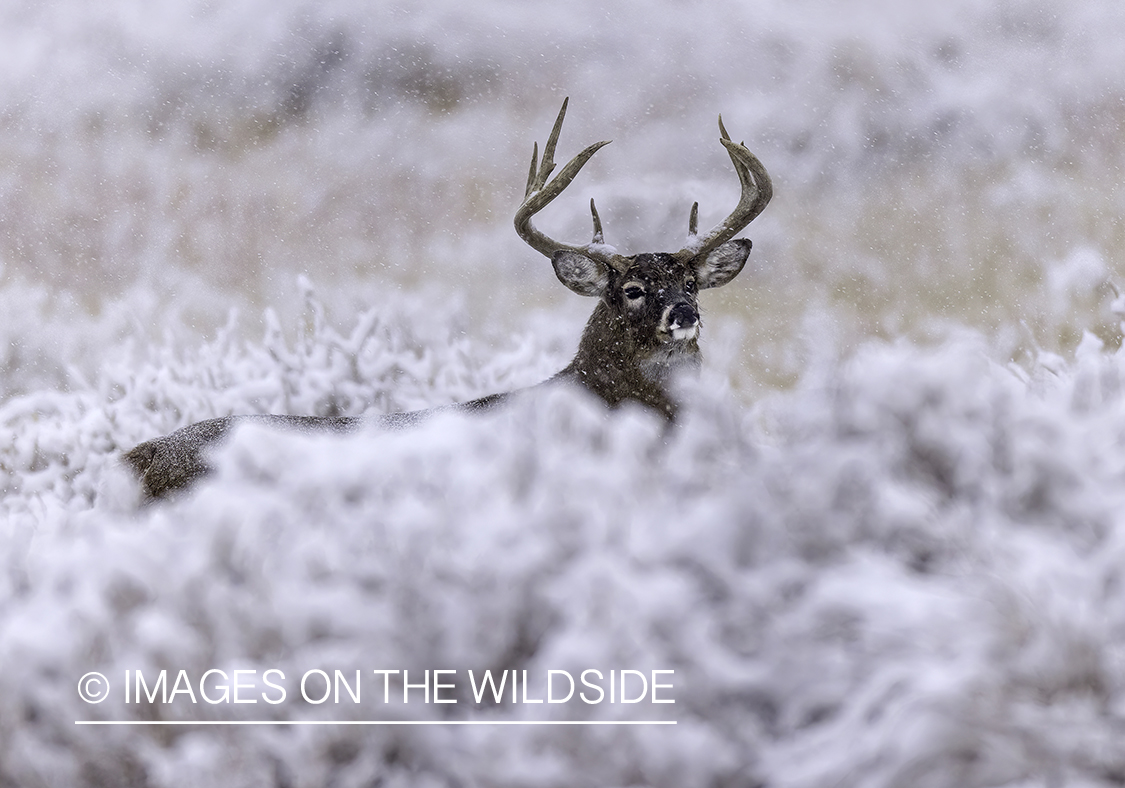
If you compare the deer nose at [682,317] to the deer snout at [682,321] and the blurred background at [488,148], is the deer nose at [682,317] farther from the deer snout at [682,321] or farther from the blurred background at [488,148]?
the blurred background at [488,148]

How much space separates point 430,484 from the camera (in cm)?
117

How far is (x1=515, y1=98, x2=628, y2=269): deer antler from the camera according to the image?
412 centimetres

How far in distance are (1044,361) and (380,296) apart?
3.28 metres

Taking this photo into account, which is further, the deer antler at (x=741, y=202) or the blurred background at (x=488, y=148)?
the blurred background at (x=488, y=148)

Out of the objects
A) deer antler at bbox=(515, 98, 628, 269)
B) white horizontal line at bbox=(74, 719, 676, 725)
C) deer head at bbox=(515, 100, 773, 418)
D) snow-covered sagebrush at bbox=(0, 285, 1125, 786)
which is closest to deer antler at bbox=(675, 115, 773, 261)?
deer head at bbox=(515, 100, 773, 418)

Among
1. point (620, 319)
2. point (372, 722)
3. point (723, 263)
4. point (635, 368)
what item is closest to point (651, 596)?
point (372, 722)

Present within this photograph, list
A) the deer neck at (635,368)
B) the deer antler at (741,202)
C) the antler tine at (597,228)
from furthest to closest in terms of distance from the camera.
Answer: the antler tine at (597,228), the deer antler at (741,202), the deer neck at (635,368)

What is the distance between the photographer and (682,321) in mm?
3715

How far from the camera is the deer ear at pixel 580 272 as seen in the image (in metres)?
4.10

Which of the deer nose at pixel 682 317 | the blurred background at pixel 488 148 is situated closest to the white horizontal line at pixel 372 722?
the deer nose at pixel 682 317

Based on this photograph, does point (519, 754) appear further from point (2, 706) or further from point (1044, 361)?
point (1044, 361)

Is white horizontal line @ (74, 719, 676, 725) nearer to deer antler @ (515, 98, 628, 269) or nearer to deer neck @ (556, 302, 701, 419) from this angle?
deer neck @ (556, 302, 701, 419)

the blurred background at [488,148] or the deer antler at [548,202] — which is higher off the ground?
the blurred background at [488,148]

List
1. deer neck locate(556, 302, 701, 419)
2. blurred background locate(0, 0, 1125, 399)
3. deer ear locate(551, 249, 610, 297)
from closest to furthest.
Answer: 1. deer neck locate(556, 302, 701, 419)
2. deer ear locate(551, 249, 610, 297)
3. blurred background locate(0, 0, 1125, 399)
